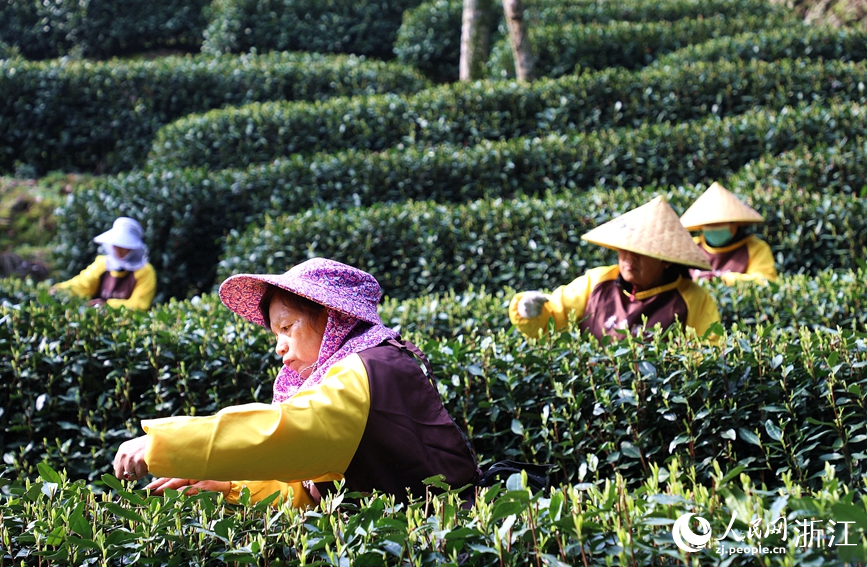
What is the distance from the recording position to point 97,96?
1201 centimetres

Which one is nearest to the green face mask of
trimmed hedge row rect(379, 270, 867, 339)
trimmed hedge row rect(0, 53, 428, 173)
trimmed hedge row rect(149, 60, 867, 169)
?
trimmed hedge row rect(379, 270, 867, 339)

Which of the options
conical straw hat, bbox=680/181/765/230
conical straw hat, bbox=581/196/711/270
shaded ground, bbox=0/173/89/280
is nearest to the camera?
conical straw hat, bbox=581/196/711/270

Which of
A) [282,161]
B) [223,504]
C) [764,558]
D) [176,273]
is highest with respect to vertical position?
[764,558]

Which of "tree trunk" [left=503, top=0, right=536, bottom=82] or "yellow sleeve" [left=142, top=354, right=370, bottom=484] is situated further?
"tree trunk" [left=503, top=0, right=536, bottom=82]

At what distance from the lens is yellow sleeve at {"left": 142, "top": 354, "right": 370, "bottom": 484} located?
5.95 ft

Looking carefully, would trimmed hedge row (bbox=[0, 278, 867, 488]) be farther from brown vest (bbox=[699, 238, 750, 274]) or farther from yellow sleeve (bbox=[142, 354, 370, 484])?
brown vest (bbox=[699, 238, 750, 274])

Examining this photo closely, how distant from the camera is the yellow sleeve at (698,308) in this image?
3.84 meters

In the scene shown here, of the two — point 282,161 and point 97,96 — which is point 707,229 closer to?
point 282,161

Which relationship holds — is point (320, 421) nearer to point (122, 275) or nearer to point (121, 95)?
point (122, 275)

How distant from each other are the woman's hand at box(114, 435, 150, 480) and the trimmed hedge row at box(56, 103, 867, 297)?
6.14 meters

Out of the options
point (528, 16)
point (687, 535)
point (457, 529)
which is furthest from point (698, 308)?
point (528, 16)

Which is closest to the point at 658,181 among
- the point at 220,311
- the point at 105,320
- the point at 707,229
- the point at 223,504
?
the point at 707,229

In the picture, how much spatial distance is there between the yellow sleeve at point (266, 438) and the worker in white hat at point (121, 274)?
5663 mm

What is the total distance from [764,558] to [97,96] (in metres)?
12.6
